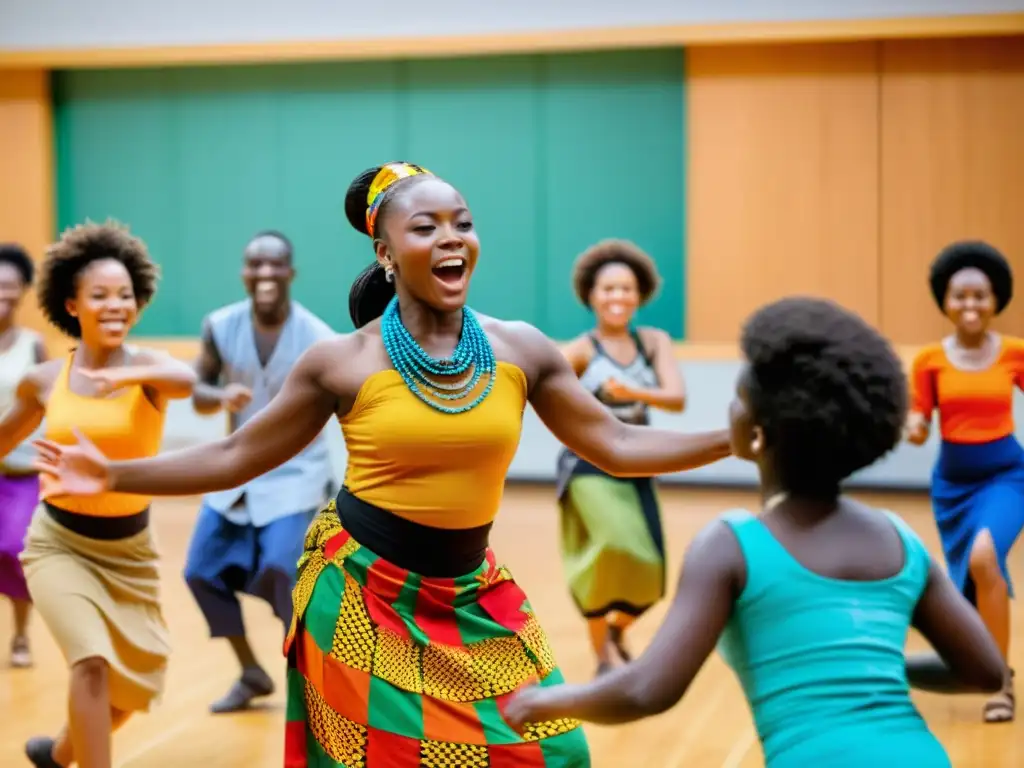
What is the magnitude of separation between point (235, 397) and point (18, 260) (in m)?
2.02

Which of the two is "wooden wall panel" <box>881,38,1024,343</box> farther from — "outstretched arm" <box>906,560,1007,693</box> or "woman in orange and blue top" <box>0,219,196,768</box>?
"outstretched arm" <box>906,560,1007,693</box>

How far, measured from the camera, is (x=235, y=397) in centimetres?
570

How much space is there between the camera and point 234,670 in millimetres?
6613

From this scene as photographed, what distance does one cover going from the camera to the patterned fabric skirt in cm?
316

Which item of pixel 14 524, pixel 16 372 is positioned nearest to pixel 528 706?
pixel 14 524

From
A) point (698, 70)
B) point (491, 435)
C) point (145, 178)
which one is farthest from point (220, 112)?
point (491, 435)

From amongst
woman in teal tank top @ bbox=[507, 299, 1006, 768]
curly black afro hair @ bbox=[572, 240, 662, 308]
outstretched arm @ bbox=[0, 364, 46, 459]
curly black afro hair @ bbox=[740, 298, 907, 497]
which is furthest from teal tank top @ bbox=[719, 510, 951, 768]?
curly black afro hair @ bbox=[572, 240, 662, 308]

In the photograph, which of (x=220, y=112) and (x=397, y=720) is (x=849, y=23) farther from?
(x=397, y=720)

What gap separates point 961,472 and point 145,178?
8.40 metres

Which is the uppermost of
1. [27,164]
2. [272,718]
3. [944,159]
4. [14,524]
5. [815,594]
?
[27,164]

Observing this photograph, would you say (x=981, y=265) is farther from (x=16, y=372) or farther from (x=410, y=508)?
(x=16, y=372)

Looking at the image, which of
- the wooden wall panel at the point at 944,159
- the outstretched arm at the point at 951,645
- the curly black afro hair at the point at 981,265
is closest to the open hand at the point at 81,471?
the outstretched arm at the point at 951,645

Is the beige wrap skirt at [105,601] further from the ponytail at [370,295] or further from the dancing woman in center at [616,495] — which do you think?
the dancing woman in center at [616,495]

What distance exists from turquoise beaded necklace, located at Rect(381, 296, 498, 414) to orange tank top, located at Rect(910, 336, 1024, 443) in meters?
3.03
